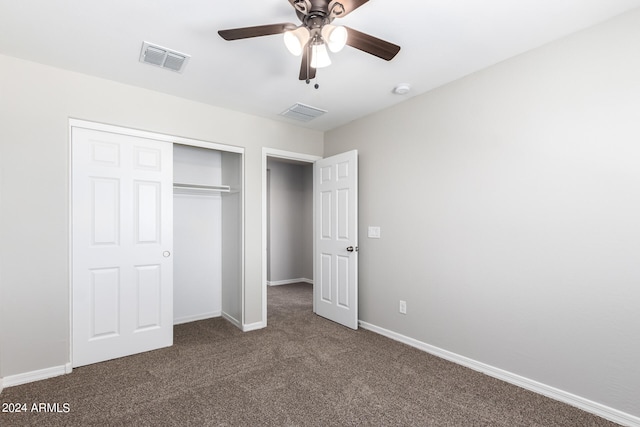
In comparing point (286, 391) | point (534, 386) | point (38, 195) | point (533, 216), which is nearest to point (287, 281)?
point (286, 391)

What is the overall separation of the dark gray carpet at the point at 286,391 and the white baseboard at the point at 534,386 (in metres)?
0.06

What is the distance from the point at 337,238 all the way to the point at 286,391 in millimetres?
1942

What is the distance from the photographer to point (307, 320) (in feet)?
13.2

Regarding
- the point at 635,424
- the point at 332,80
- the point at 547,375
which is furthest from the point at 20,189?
the point at 635,424

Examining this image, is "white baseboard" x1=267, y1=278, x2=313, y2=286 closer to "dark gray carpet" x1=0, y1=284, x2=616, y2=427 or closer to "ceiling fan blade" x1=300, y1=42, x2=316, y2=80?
"dark gray carpet" x1=0, y1=284, x2=616, y2=427

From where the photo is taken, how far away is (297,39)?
1765 mm

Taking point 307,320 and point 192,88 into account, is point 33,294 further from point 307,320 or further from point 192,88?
point 307,320

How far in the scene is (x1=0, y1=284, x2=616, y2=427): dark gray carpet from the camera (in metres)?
2.03

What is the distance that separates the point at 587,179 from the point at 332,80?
6.80ft

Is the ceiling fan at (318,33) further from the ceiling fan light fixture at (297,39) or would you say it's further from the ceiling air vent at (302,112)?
the ceiling air vent at (302,112)

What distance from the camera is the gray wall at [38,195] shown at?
2.45 metres

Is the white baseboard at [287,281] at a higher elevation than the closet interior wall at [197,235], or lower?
lower

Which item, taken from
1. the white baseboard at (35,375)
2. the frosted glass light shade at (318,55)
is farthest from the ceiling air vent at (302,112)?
the white baseboard at (35,375)

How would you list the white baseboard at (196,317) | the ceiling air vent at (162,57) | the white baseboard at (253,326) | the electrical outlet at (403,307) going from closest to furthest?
the ceiling air vent at (162,57) < the electrical outlet at (403,307) < the white baseboard at (253,326) < the white baseboard at (196,317)
